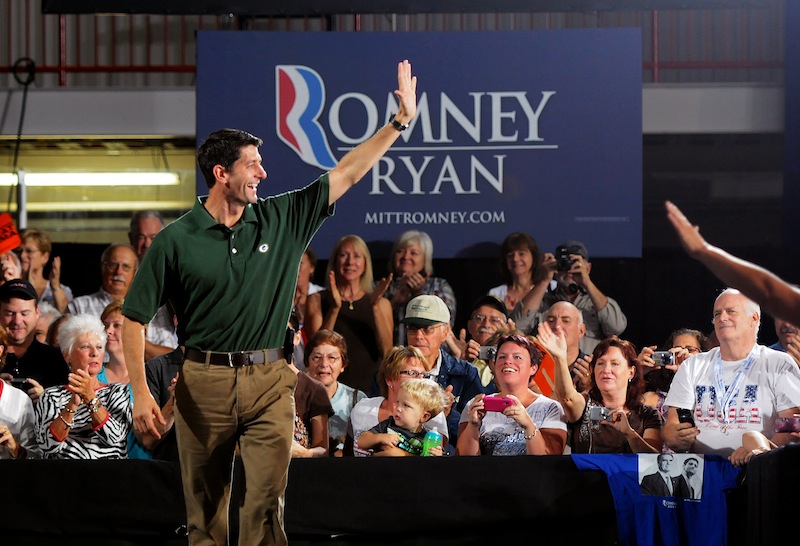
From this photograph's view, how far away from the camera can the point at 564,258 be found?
25.5 feet

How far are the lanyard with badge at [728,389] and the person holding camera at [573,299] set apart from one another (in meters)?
1.76

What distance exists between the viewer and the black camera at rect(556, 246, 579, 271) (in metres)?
7.75

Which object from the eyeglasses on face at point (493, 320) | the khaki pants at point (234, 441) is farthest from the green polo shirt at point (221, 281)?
the eyeglasses on face at point (493, 320)

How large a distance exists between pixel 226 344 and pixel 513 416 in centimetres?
199

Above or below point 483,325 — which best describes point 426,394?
below

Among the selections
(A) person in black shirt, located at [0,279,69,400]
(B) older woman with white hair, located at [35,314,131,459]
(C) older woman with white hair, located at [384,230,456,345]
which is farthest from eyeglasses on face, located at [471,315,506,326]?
(A) person in black shirt, located at [0,279,69,400]

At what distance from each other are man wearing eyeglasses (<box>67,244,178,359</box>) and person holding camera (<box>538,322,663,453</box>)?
107 inches

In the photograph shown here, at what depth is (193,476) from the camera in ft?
13.5

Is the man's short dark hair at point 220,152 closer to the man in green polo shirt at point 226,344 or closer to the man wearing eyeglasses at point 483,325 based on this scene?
the man in green polo shirt at point 226,344

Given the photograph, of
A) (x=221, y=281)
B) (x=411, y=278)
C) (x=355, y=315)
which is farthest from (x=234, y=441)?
(x=411, y=278)

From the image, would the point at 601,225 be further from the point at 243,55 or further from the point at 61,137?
the point at 61,137

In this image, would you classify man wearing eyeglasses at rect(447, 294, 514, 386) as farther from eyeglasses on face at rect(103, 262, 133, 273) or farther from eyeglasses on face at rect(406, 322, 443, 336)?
eyeglasses on face at rect(103, 262, 133, 273)

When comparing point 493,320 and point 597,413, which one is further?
point 493,320

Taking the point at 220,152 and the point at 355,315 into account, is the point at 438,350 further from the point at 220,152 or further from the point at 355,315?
the point at 220,152
